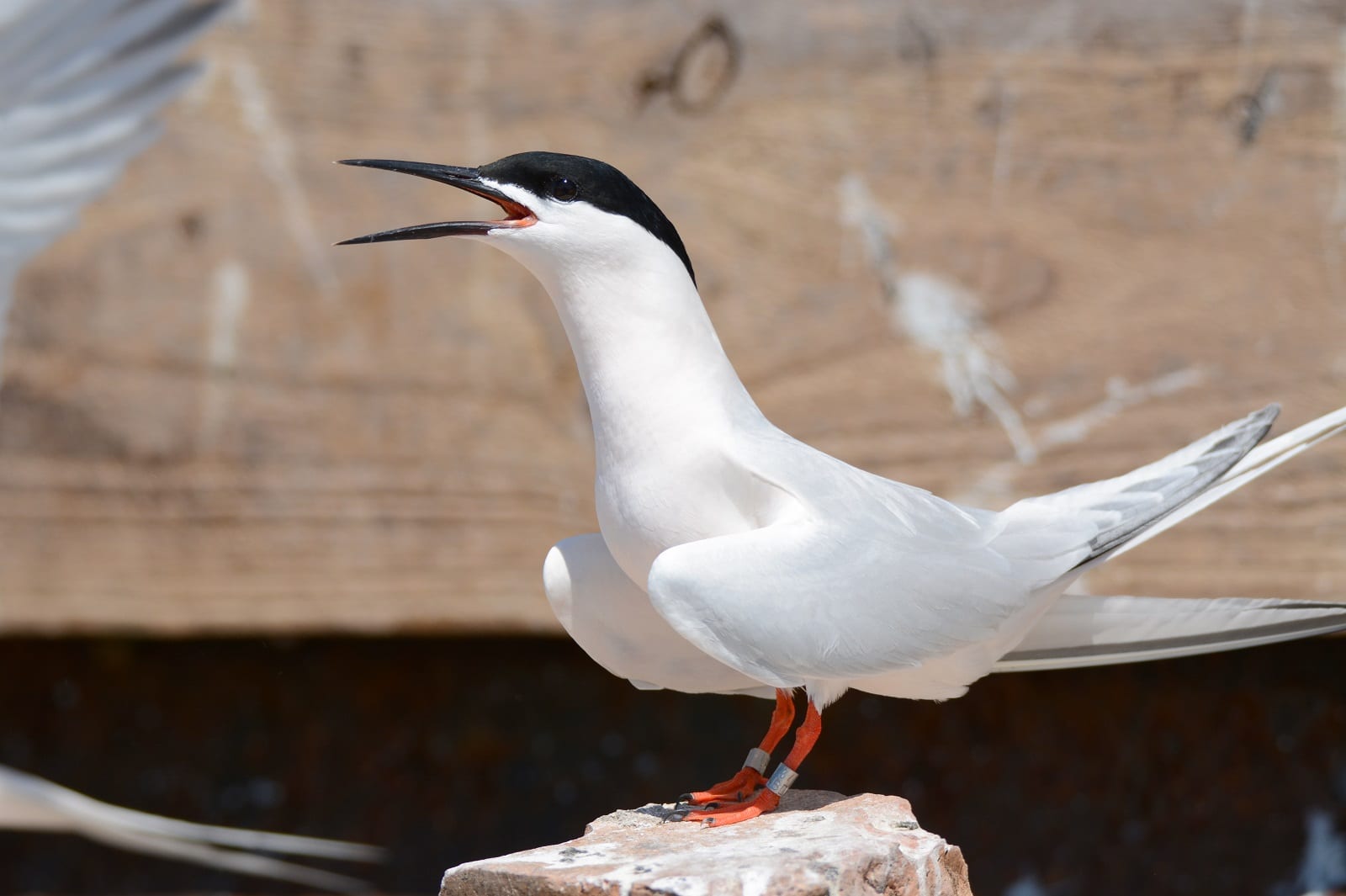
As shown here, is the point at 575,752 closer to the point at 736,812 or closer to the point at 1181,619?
the point at 736,812

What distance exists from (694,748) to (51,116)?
162 cm

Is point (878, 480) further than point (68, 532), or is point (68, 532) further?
point (68, 532)

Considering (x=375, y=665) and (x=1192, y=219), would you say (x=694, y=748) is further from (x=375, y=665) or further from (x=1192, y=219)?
(x=1192, y=219)

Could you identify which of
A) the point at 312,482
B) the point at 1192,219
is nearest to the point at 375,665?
the point at 312,482

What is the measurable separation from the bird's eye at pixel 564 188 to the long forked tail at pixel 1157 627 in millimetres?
652

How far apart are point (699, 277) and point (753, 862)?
1257 millimetres

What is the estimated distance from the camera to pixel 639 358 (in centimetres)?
135

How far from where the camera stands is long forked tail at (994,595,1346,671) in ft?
4.39

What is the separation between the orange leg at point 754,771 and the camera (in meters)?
1.40

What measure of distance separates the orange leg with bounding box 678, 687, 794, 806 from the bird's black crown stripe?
0.54 m

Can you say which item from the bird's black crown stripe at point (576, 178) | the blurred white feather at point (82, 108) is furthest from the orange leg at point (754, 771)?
the blurred white feather at point (82, 108)

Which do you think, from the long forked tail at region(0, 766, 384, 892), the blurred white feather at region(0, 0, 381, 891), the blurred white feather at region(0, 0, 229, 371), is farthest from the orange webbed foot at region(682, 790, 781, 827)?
the blurred white feather at region(0, 0, 229, 371)

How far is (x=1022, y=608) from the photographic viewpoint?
1.34 m

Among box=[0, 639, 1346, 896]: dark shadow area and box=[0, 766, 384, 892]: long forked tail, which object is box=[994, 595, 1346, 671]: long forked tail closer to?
box=[0, 639, 1346, 896]: dark shadow area
